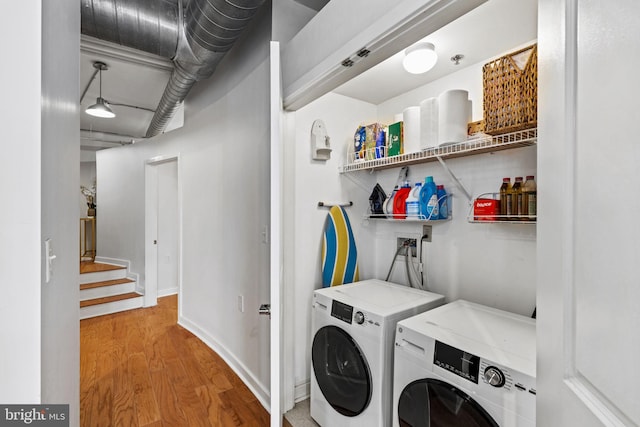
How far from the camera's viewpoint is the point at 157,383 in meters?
2.30

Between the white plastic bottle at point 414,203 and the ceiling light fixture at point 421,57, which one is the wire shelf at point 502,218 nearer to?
the white plastic bottle at point 414,203

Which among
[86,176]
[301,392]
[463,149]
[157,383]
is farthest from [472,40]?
[86,176]

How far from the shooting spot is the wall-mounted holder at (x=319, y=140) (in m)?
2.16

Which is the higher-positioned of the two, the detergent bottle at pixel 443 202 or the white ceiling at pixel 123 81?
the white ceiling at pixel 123 81

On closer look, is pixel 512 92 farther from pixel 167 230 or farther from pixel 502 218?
pixel 167 230

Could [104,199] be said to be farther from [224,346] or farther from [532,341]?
[532,341]

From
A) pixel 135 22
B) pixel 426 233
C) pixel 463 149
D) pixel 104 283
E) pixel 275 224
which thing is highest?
pixel 135 22

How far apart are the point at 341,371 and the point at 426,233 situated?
110 cm

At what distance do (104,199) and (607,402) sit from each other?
632 cm

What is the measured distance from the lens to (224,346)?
2.74 meters

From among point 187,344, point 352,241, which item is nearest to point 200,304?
point 187,344

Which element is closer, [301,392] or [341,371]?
[341,371]

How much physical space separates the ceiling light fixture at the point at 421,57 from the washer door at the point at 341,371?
156 cm

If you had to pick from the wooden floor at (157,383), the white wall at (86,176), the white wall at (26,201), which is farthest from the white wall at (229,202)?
the white wall at (86,176)
